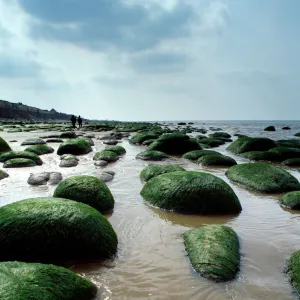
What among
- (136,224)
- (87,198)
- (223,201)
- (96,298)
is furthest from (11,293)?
(223,201)

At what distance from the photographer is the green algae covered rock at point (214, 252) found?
3.85 metres

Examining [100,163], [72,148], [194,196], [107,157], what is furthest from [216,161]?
[72,148]

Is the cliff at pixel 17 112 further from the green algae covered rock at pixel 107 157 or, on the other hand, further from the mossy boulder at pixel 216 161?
the mossy boulder at pixel 216 161

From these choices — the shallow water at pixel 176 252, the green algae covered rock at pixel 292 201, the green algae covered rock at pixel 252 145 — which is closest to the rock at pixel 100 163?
the shallow water at pixel 176 252

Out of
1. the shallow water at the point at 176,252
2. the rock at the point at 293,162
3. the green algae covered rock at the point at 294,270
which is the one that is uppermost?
the green algae covered rock at the point at 294,270

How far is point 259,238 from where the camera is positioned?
5.11 m

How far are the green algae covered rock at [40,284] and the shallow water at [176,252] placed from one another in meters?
0.27

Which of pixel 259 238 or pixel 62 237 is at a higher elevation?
pixel 62 237

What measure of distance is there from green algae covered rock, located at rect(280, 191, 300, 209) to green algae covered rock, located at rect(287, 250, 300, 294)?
8.89ft

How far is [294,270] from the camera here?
12.9ft

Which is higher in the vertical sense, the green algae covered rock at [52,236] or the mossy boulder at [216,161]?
the green algae covered rock at [52,236]

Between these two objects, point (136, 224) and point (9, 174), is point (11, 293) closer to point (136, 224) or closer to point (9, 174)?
point (136, 224)

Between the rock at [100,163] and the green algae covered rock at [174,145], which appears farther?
the green algae covered rock at [174,145]

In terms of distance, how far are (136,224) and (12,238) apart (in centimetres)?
218
